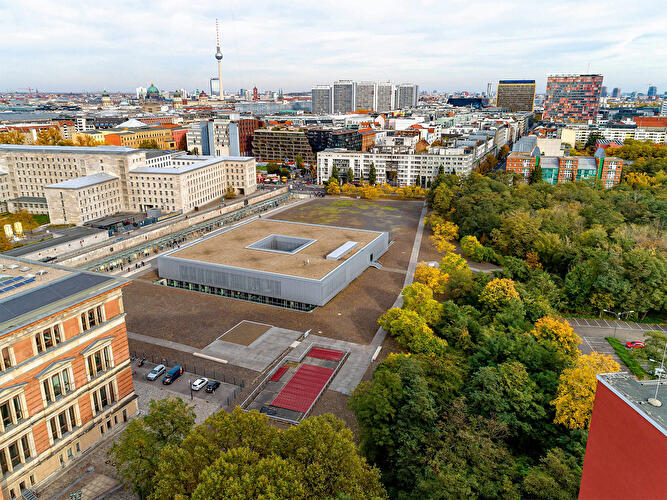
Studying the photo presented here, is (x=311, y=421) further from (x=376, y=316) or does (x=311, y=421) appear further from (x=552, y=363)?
(x=376, y=316)

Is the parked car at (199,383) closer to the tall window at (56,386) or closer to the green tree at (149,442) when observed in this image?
the tall window at (56,386)

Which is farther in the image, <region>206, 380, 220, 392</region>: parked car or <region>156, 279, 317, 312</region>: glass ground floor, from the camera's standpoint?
<region>156, 279, 317, 312</region>: glass ground floor

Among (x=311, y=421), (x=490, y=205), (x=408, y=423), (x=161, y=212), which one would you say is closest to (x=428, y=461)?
(x=408, y=423)

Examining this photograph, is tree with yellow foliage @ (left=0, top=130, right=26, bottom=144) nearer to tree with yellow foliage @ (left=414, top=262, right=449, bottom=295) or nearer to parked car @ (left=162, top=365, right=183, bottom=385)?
parked car @ (left=162, top=365, right=183, bottom=385)

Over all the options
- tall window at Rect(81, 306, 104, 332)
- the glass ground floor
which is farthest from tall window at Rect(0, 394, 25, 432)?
the glass ground floor

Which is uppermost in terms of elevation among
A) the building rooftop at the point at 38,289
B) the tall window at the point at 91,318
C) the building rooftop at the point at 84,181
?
the building rooftop at the point at 38,289

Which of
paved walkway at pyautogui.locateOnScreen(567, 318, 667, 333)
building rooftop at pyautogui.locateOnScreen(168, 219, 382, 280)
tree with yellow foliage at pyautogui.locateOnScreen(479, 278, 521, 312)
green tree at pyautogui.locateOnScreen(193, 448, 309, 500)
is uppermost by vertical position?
green tree at pyautogui.locateOnScreen(193, 448, 309, 500)

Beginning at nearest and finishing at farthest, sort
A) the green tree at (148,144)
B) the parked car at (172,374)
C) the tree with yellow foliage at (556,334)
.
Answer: the tree with yellow foliage at (556,334) < the parked car at (172,374) < the green tree at (148,144)

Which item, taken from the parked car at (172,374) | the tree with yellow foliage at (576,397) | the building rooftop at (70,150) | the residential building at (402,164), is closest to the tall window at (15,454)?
the parked car at (172,374)
